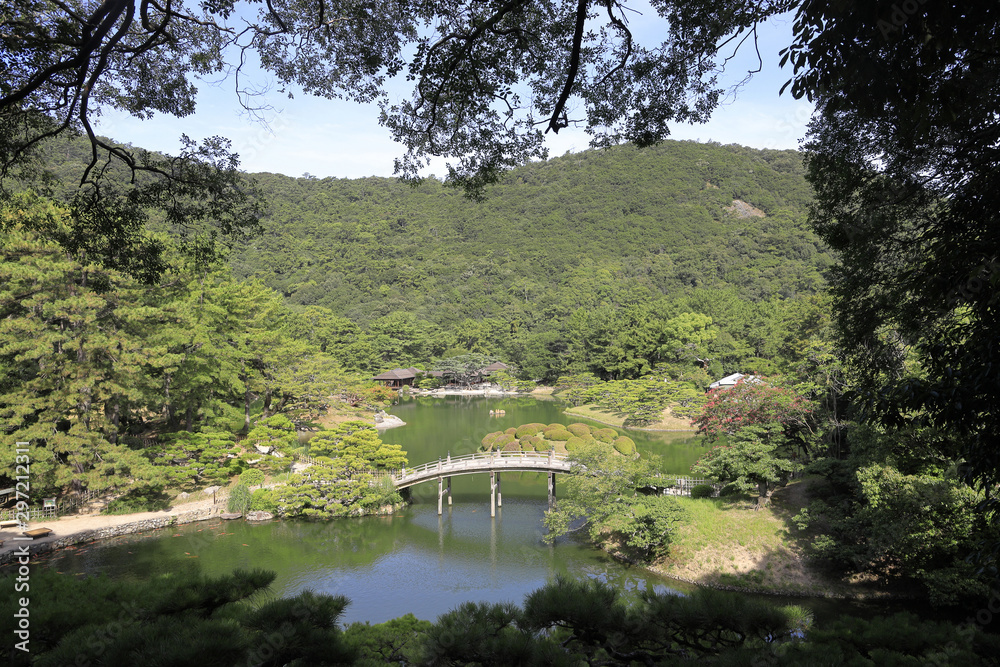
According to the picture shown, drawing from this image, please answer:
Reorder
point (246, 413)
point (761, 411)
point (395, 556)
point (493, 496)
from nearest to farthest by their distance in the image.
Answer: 1. point (395, 556)
2. point (761, 411)
3. point (493, 496)
4. point (246, 413)

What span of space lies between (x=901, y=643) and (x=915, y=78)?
3176 mm

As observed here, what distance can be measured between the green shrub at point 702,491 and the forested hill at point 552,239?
2861 centimetres

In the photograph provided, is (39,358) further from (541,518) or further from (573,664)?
(573,664)

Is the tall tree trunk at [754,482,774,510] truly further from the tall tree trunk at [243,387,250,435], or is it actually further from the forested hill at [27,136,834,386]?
the tall tree trunk at [243,387,250,435]

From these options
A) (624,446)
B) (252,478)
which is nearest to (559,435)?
(624,446)

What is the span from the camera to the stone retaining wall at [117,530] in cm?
1078

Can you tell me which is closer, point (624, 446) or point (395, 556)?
point (395, 556)

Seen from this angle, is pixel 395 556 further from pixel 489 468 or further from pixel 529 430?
pixel 529 430

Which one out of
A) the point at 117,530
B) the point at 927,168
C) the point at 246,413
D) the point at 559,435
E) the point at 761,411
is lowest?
the point at 117,530

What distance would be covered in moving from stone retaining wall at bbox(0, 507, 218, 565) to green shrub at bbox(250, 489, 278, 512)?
98cm

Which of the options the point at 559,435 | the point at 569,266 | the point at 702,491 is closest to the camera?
the point at 702,491

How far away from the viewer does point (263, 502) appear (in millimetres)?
13375

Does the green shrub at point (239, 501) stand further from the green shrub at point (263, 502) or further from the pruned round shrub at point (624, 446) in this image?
the pruned round shrub at point (624, 446)

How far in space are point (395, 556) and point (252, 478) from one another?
515 centimetres
